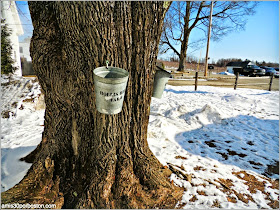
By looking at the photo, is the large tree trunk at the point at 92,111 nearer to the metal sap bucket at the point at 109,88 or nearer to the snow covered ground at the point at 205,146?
the metal sap bucket at the point at 109,88

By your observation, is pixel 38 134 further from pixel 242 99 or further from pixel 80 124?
pixel 242 99

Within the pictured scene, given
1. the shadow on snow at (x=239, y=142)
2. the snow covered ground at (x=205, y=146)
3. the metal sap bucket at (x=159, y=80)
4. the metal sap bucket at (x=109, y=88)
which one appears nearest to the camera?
the metal sap bucket at (x=109, y=88)

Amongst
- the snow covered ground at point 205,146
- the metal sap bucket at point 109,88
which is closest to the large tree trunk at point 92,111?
the metal sap bucket at point 109,88

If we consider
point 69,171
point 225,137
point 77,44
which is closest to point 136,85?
point 77,44

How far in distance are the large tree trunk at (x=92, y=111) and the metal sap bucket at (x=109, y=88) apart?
132 mm

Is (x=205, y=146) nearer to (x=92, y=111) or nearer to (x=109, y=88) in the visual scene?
(x=92, y=111)

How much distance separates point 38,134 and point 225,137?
4255 mm

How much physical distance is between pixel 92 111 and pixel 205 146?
2.59 m

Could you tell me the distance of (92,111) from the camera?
1.84 meters

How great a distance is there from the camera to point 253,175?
2.64 metres

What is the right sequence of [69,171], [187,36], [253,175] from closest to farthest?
[69,171]
[253,175]
[187,36]

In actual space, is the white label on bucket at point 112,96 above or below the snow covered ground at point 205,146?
above

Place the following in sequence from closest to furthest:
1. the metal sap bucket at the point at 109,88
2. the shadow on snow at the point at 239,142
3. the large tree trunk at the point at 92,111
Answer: the metal sap bucket at the point at 109,88, the large tree trunk at the point at 92,111, the shadow on snow at the point at 239,142

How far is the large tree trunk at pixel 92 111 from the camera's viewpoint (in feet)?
5.41
